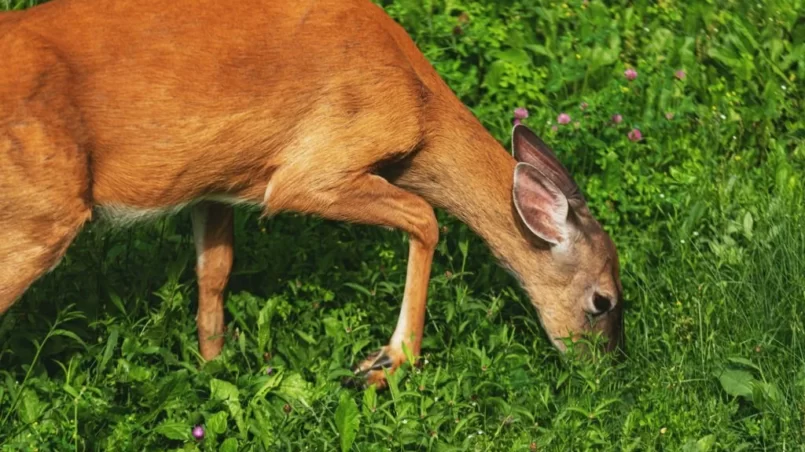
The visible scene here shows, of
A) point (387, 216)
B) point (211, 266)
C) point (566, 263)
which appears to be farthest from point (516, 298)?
point (211, 266)

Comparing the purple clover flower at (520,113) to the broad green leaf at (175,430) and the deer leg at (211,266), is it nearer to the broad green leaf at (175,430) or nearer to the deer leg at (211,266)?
the deer leg at (211,266)

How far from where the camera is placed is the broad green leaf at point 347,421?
6.10 meters

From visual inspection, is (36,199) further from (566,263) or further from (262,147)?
(566,263)

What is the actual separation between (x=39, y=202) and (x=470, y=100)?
2840 mm

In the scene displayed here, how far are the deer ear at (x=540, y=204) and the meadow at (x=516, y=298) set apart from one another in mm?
386

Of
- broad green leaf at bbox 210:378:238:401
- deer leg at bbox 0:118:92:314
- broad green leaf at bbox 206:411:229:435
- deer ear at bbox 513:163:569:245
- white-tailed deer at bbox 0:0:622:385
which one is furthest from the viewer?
deer ear at bbox 513:163:569:245

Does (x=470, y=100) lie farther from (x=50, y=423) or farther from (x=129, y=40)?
(x=50, y=423)

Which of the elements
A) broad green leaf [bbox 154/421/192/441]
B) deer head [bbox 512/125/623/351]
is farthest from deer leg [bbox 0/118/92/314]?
deer head [bbox 512/125/623/351]

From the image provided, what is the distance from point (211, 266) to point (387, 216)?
0.88 metres

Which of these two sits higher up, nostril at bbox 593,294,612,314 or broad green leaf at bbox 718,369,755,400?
broad green leaf at bbox 718,369,755,400

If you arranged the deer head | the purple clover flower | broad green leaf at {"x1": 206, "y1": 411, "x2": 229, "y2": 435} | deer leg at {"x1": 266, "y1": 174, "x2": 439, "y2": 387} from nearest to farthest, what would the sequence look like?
broad green leaf at {"x1": 206, "y1": 411, "x2": 229, "y2": 435}, deer leg at {"x1": 266, "y1": 174, "x2": 439, "y2": 387}, the deer head, the purple clover flower

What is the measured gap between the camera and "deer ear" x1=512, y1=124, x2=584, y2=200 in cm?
716

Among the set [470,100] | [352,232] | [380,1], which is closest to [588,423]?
[352,232]

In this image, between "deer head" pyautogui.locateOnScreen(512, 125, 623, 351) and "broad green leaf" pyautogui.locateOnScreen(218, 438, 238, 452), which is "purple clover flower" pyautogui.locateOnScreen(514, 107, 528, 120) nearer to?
"deer head" pyautogui.locateOnScreen(512, 125, 623, 351)
